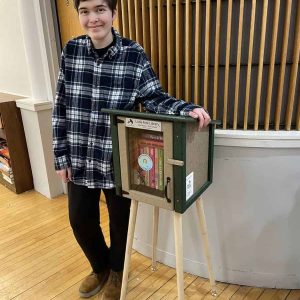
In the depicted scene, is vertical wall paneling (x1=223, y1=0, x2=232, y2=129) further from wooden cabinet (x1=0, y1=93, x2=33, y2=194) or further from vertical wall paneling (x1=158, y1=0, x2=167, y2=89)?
wooden cabinet (x1=0, y1=93, x2=33, y2=194)

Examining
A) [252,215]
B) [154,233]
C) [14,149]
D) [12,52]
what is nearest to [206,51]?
[252,215]

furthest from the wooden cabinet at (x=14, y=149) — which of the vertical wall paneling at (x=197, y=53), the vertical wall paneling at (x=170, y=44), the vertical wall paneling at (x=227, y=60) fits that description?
the vertical wall paneling at (x=227, y=60)

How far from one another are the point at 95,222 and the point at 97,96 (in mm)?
700

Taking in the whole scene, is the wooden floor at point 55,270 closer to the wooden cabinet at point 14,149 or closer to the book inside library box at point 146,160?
the wooden cabinet at point 14,149

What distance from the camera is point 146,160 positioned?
129 centimetres

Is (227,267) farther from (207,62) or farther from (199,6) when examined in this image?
(199,6)

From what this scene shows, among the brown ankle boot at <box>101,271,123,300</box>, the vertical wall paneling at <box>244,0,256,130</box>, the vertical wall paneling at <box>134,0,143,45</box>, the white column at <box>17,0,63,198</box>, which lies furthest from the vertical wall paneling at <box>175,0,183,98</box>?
the white column at <box>17,0,63,198</box>

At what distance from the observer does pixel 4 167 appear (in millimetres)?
3098

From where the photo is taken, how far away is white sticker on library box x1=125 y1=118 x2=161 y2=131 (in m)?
1.18

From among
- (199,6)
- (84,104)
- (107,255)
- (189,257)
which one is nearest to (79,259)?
(107,255)

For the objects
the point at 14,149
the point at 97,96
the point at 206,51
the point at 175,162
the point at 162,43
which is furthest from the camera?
the point at 14,149

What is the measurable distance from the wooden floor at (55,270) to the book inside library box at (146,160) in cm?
78

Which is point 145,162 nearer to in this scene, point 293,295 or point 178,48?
point 178,48

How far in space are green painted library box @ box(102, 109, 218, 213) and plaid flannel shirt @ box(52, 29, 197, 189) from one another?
0.38 ft
